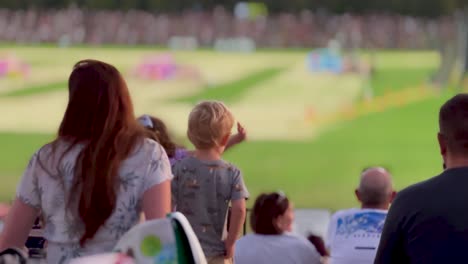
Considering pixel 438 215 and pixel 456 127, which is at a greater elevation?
pixel 456 127

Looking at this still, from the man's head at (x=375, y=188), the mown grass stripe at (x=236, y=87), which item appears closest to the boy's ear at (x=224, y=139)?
the man's head at (x=375, y=188)

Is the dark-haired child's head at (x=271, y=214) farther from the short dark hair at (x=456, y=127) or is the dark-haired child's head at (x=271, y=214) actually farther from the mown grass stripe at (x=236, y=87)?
the mown grass stripe at (x=236, y=87)

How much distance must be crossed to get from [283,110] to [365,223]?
1085 centimetres

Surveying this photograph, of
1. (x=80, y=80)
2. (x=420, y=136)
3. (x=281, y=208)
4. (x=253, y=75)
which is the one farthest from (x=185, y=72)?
(x=80, y=80)

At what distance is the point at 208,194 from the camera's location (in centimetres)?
429

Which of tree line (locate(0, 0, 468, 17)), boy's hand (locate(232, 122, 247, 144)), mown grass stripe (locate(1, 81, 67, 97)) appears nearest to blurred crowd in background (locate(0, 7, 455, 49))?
tree line (locate(0, 0, 468, 17))

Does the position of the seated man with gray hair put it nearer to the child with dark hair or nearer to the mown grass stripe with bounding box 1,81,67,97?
the child with dark hair

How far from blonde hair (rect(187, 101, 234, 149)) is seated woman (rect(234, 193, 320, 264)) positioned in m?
0.67

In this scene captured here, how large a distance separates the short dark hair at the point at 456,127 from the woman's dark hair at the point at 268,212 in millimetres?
1867

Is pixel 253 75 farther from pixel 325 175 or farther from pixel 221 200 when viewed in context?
pixel 221 200

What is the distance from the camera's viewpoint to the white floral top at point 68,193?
3074 millimetres

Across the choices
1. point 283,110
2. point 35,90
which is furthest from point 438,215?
point 35,90

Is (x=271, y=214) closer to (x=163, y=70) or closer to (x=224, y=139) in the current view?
(x=224, y=139)

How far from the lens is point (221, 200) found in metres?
4.31
